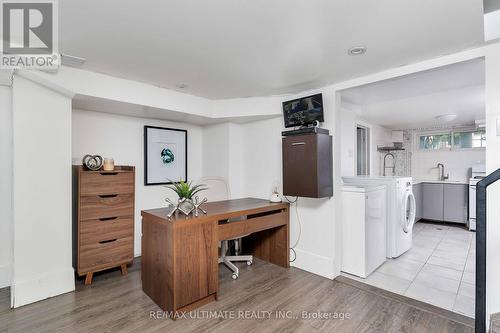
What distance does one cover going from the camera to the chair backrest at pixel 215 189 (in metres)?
3.21

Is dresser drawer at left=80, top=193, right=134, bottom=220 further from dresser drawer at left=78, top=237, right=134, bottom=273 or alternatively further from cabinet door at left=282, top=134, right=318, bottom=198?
cabinet door at left=282, top=134, right=318, bottom=198

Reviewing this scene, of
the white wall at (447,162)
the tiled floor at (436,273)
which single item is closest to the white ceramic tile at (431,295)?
the tiled floor at (436,273)

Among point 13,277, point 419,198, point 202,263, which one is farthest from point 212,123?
point 419,198

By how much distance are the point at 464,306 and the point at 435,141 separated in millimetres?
4545

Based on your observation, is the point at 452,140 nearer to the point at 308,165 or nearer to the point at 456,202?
the point at 456,202


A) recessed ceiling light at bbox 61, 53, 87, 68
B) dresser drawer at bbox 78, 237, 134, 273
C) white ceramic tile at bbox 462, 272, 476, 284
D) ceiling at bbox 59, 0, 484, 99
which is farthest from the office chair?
white ceramic tile at bbox 462, 272, 476, 284

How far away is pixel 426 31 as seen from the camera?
1.70 metres

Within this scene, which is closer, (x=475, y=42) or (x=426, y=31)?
(x=426, y=31)

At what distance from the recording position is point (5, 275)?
2447mm

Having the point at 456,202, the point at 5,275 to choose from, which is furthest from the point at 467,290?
the point at 5,275

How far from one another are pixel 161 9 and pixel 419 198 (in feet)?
18.8

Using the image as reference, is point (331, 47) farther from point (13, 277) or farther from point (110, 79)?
point (13, 277)

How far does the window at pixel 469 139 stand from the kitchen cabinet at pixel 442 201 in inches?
36.8

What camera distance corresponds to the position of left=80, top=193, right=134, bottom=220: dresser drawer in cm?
252
